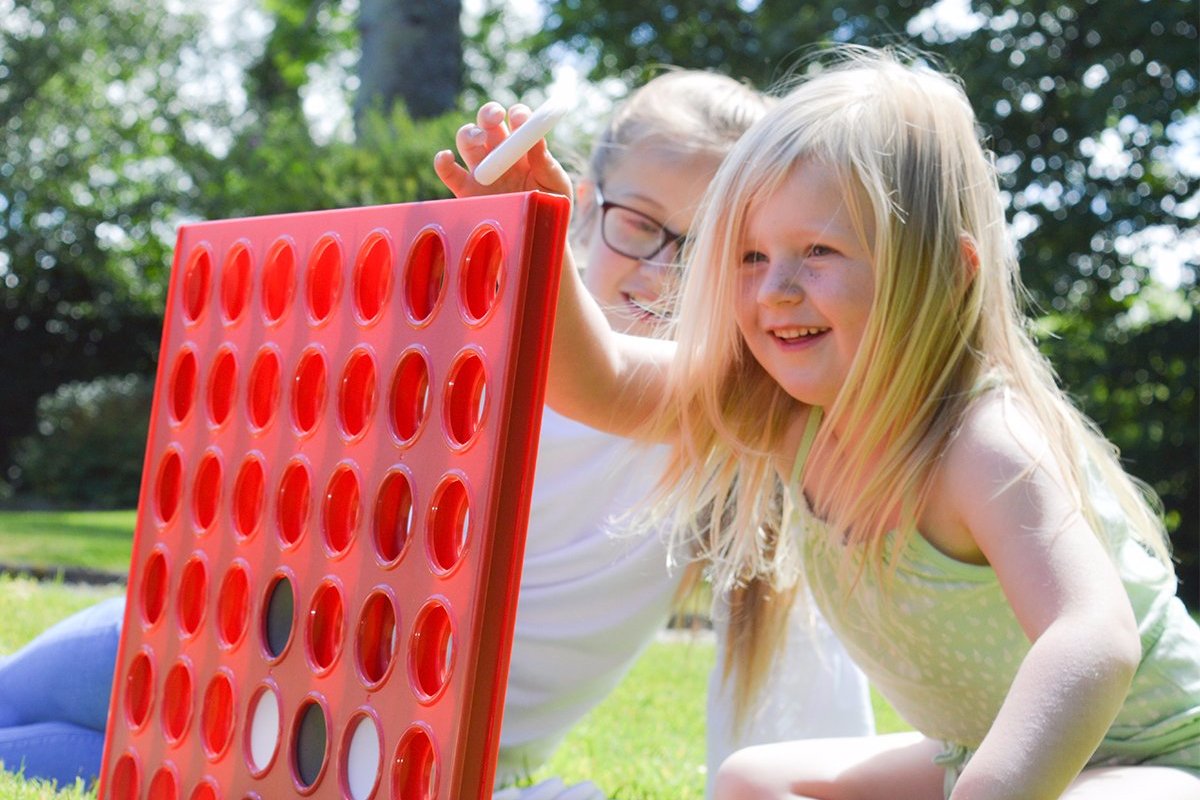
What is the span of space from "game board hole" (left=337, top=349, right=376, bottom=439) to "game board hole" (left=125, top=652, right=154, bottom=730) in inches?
17.6

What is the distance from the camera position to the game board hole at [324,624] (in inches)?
56.5

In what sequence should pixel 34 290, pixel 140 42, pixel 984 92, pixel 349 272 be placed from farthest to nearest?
pixel 140 42, pixel 34 290, pixel 984 92, pixel 349 272

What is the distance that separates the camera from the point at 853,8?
10.2m

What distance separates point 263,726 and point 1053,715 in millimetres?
842

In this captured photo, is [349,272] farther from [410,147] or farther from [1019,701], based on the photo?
[410,147]

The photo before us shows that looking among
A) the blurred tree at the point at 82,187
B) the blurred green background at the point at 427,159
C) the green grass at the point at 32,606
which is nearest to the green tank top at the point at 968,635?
the green grass at the point at 32,606

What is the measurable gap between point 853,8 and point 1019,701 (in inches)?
382

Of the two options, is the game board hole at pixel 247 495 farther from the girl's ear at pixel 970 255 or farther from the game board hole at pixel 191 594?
the girl's ear at pixel 970 255

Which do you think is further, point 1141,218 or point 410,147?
point 1141,218

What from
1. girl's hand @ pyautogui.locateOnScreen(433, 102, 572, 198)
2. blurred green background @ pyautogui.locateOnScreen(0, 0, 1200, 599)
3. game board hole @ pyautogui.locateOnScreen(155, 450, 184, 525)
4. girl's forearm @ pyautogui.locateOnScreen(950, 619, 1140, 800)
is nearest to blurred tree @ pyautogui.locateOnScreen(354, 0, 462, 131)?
blurred green background @ pyautogui.locateOnScreen(0, 0, 1200, 599)

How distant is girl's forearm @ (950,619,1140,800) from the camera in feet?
3.86

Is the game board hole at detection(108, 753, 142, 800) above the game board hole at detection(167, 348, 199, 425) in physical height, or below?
below

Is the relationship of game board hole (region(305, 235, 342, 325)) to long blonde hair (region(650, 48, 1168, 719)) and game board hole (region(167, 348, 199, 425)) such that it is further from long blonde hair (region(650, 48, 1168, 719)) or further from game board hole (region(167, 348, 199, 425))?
long blonde hair (region(650, 48, 1168, 719))

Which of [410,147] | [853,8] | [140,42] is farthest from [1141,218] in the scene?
[140,42]
